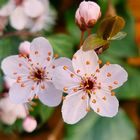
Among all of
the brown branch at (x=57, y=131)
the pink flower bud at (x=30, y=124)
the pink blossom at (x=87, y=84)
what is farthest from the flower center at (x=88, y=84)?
the brown branch at (x=57, y=131)

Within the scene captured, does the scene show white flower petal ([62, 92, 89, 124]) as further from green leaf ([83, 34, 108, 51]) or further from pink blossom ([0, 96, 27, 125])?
pink blossom ([0, 96, 27, 125])

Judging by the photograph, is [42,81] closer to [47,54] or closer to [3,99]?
[47,54]

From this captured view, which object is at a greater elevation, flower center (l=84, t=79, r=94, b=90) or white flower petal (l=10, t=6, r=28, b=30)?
flower center (l=84, t=79, r=94, b=90)

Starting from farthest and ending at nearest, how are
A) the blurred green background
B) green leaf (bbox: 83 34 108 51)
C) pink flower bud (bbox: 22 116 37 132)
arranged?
the blurred green background, pink flower bud (bbox: 22 116 37 132), green leaf (bbox: 83 34 108 51)

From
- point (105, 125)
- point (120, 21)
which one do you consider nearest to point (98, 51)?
point (120, 21)

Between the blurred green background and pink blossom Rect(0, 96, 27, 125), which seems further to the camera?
the blurred green background

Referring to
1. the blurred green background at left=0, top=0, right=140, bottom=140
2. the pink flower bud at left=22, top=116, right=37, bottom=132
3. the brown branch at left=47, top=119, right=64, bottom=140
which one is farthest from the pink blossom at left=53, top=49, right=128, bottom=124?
the brown branch at left=47, top=119, right=64, bottom=140
